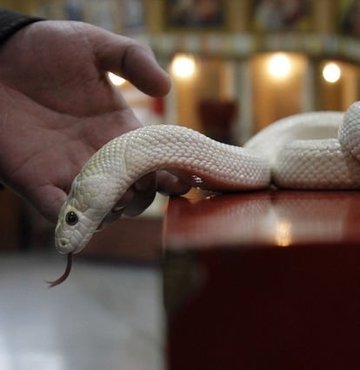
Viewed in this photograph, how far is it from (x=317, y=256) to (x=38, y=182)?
77 centimetres

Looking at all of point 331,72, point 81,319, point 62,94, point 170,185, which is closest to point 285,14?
point 331,72

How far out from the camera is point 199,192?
102 cm

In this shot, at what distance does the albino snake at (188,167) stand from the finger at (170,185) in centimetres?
2

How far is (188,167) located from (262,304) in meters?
0.52

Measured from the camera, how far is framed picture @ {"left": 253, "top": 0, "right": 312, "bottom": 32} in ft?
15.8

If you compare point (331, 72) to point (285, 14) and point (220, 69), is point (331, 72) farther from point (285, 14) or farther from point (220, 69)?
point (220, 69)

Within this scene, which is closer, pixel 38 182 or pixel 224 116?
pixel 38 182

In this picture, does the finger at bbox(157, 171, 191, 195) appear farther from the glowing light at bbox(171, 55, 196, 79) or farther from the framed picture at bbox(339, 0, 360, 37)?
the glowing light at bbox(171, 55, 196, 79)

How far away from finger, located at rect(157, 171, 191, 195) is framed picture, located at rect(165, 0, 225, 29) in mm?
4066

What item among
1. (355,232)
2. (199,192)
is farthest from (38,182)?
(355,232)

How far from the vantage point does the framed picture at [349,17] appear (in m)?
4.63

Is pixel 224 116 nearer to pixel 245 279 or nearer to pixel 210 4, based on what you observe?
pixel 210 4

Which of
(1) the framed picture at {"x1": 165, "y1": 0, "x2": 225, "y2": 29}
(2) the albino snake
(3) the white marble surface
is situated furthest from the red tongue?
(1) the framed picture at {"x1": 165, "y1": 0, "x2": 225, "y2": 29}

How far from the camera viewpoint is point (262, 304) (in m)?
0.44
